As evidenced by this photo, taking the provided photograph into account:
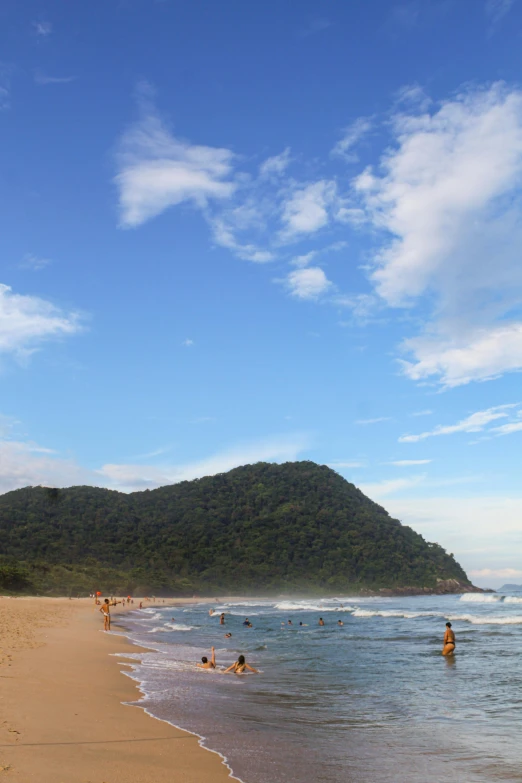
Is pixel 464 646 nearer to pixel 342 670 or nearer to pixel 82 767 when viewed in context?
pixel 342 670

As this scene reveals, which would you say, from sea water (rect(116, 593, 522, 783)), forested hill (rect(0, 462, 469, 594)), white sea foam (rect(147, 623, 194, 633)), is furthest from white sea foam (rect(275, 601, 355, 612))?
sea water (rect(116, 593, 522, 783))

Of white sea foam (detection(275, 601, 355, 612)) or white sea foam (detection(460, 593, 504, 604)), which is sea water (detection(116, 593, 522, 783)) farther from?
white sea foam (detection(460, 593, 504, 604))

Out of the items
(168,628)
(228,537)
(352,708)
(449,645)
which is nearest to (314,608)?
(168,628)

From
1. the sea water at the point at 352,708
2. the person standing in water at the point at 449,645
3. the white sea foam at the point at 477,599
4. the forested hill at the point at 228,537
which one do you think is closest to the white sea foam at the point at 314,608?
the white sea foam at the point at 477,599

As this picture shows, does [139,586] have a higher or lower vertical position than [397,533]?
lower

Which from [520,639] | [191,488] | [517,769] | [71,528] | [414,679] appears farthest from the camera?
[191,488]

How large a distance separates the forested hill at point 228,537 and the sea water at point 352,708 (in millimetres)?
69929

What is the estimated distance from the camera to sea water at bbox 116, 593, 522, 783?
A: 28.8 feet

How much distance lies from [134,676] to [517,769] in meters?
11.5

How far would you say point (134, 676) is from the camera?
55.7 ft

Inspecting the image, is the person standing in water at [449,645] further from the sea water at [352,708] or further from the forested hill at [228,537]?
the forested hill at [228,537]

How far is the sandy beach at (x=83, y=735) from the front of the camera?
7.03m

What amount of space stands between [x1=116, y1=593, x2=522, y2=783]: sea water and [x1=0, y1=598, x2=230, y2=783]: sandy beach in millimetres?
618

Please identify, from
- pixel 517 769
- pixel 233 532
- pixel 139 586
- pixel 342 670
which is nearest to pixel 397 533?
pixel 233 532
